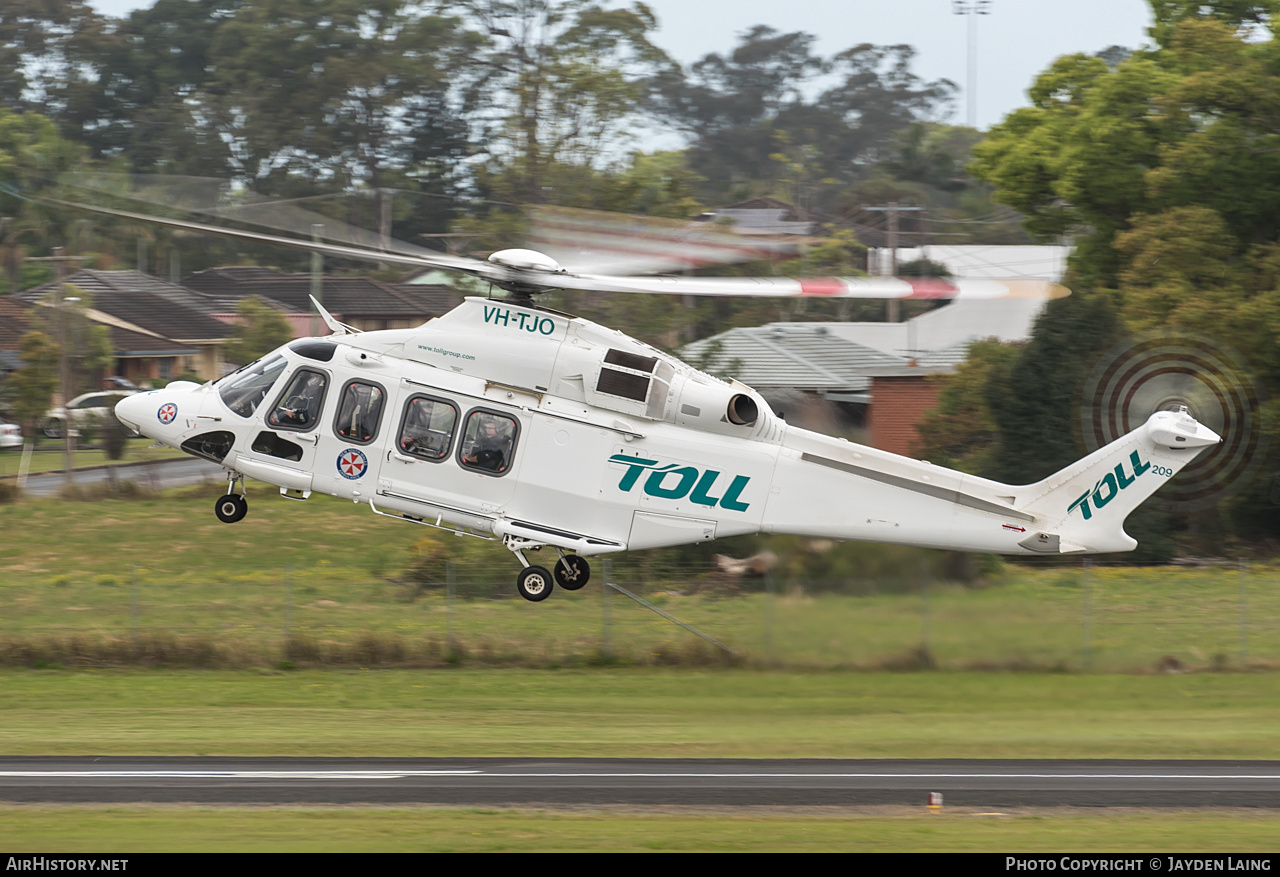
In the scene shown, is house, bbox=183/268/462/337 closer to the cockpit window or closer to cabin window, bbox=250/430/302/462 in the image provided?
the cockpit window

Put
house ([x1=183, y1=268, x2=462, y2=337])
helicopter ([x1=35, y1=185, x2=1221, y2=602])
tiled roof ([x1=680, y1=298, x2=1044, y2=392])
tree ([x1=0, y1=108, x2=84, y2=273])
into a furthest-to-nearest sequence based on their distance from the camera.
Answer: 1. tree ([x1=0, y1=108, x2=84, y2=273])
2. house ([x1=183, y1=268, x2=462, y2=337])
3. tiled roof ([x1=680, y1=298, x2=1044, y2=392])
4. helicopter ([x1=35, y1=185, x2=1221, y2=602])

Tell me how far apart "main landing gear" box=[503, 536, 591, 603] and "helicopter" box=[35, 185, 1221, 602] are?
0.04 m

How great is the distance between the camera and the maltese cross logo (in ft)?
64.0

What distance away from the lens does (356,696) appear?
79.2 ft

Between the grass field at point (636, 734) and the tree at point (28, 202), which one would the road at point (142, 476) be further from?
the tree at point (28, 202)

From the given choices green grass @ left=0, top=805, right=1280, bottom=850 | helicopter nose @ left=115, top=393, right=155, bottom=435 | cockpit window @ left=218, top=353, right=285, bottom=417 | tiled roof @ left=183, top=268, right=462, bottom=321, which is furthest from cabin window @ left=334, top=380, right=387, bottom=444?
tiled roof @ left=183, top=268, right=462, bottom=321

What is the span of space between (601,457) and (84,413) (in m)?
37.5

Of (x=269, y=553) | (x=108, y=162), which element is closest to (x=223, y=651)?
(x=269, y=553)

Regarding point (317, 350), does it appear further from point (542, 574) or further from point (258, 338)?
point (258, 338)

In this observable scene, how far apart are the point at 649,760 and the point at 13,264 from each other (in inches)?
3471

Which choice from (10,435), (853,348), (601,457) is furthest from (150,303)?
(601,457)

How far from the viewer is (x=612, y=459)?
19.3 m

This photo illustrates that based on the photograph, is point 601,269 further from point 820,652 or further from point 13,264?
point 13,264

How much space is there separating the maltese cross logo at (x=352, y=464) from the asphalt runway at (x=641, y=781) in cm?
397
